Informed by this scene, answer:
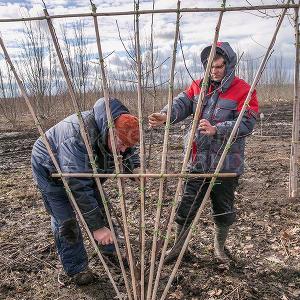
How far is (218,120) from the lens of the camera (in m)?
2.81

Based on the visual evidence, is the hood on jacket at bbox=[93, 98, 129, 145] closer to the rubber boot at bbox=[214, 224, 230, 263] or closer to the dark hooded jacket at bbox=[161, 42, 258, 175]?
the dark hooded jacket at bbox=[161, 42, 258, 175]

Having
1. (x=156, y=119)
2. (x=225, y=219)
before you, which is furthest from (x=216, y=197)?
(x=156, y=119)

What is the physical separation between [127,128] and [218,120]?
78 cm

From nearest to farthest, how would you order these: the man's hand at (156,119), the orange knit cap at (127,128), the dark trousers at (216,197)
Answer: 1. the orange knit cap at (127,128)
2. the man's hand at (156,119)
3. the dark trousers at (216,197)

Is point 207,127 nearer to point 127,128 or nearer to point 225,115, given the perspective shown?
point 225,115

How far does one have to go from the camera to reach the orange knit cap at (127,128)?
2.36 meters

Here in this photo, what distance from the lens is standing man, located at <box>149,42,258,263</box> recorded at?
271 cm

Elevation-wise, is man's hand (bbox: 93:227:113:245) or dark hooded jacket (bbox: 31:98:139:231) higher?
dark hooded jacket (bbox: 31:98:139:231)

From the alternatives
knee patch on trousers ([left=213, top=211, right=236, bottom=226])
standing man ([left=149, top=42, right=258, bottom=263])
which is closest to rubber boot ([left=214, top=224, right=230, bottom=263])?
knee patch on trousers ([left=213, top=211, right=236, bottom=226])

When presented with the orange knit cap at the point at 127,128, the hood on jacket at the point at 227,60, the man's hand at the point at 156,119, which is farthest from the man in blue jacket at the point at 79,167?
the hood on jacket at the point at 227,60

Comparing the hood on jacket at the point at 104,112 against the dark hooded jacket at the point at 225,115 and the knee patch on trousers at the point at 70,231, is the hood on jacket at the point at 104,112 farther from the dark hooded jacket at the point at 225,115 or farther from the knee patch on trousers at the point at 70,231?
the knee patch on trousers at the point at 70,231

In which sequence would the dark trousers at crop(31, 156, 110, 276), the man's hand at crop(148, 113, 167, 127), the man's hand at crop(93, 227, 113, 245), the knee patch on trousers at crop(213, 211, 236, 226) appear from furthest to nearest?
the knee patch on trousers at crop(213, 211, 236, 226)
the dark trousers at crop(31, 156, 110, 276)
the man's hand at crop(148, 113, 167, 127)
the man's hand at crop(93, 227, 113, 245)

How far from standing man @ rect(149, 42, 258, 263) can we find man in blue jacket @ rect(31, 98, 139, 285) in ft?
1.12

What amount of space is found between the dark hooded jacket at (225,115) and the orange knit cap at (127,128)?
1.57 ft
